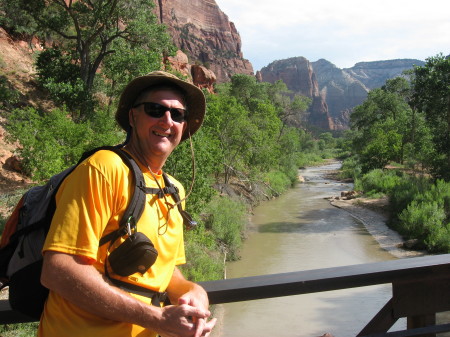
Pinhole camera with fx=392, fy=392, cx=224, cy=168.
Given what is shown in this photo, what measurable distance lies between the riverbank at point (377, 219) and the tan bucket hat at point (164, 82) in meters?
15.8

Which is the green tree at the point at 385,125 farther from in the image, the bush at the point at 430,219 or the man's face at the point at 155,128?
the man's face at the point at 155,128

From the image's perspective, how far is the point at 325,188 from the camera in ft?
116

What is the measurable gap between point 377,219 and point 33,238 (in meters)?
22.6

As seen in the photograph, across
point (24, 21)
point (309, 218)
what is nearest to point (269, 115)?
point (309, 218)

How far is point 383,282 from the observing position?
1.71m

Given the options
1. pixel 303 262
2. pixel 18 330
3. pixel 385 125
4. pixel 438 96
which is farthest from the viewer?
pixel 385 125

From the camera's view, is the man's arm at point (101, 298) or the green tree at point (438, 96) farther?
the green tree at point (438, 96)

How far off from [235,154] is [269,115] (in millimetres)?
8830

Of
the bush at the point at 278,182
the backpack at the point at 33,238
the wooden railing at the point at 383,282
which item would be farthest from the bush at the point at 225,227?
the backpack at the point at 33,238

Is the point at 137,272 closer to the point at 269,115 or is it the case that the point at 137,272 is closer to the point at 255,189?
the point at 255,189

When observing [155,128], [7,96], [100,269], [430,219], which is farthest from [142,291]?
[7,96]

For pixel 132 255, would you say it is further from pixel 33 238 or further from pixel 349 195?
pixel 349 195

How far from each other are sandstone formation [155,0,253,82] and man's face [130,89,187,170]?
77.0 meters

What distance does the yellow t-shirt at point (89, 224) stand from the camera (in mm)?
1262
